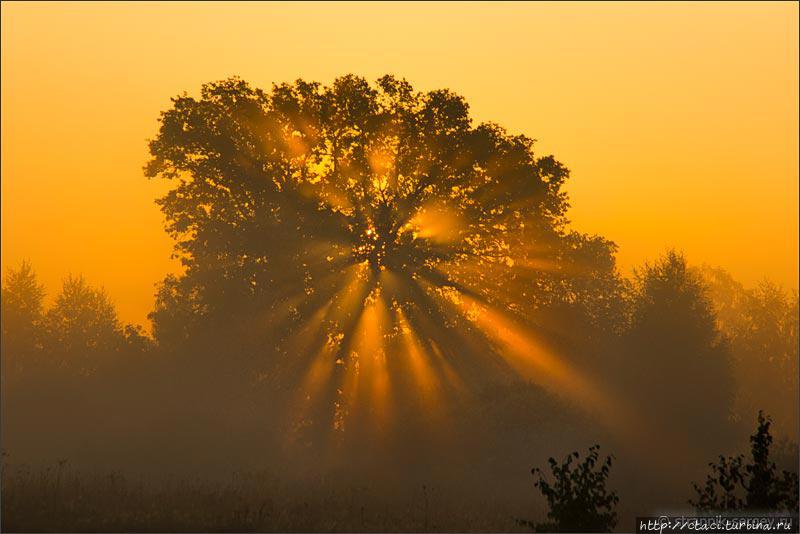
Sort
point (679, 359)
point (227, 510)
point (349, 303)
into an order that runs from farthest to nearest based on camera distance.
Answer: point (679, 359), point (349, 303), point (227, 510)

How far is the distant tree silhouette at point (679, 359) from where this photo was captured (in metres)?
53.1

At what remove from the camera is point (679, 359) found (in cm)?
5441

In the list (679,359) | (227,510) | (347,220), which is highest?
(347,220)

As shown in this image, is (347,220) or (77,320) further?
(77,320)

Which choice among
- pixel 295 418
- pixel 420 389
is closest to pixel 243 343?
pixel 295 418

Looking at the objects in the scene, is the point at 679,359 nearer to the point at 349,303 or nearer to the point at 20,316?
the point at 349,303

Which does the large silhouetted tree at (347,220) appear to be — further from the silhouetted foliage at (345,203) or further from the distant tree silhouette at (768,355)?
the distant tree silhouette at (768,355)

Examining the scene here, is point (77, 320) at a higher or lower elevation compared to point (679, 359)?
higher

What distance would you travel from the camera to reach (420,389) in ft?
156

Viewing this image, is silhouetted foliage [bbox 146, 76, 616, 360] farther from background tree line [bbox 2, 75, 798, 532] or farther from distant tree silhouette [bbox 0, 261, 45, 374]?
distant tree silhouette [bbox 0, 261, 45, 374]

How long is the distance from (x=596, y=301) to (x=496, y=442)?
679 inches

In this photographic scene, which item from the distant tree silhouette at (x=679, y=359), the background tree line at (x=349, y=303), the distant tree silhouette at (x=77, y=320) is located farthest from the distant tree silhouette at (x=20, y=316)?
the distant tree silhouette at (x=679, y=359)

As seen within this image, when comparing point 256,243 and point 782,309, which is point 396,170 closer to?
point 256,243

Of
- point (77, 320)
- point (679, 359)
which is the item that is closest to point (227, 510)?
point (679, 359)
